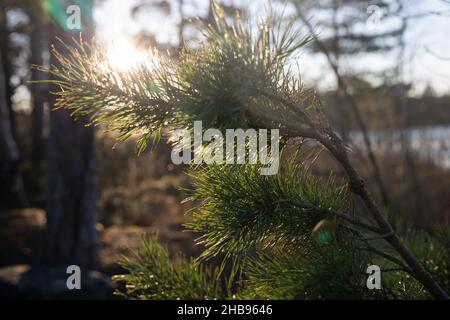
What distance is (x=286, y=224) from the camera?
1.83m

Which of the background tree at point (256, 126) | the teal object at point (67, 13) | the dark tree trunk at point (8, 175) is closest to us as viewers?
the background tree at point (256, 126)

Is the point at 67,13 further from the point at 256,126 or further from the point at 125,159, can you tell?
the point at 125,159

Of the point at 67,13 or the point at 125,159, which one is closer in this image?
the point at 67,13

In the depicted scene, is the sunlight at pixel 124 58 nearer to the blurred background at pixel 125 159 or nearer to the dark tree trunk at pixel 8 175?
the blurred background at pixel 125 159

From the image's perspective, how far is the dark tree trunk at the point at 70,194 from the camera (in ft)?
21.1

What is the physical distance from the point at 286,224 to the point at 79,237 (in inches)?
200

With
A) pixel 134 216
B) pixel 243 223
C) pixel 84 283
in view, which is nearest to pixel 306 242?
pixel 243 223

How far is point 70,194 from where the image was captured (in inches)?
256

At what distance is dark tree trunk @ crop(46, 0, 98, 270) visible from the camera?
642 centimetres

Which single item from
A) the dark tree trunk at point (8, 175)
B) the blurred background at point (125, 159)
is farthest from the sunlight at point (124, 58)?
the dark tree trunk at point (8, 175)

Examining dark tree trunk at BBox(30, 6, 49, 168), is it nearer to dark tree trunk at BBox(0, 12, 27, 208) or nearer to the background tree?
dark tree trunk at BBox(0, 12, 27, 208)

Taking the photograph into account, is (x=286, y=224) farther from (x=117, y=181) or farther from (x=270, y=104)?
(x=117, y=181)

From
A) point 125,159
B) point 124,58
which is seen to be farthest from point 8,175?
point 124,58

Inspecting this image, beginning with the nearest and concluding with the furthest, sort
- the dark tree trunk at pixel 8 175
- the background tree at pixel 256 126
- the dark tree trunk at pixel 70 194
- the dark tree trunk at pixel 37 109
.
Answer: the background tree at pixel 256 126, the dark tree trunk at pixel 70 194, the dark tree trunk at pixel 8 175, the dark tree trunk at pixel 37 109
